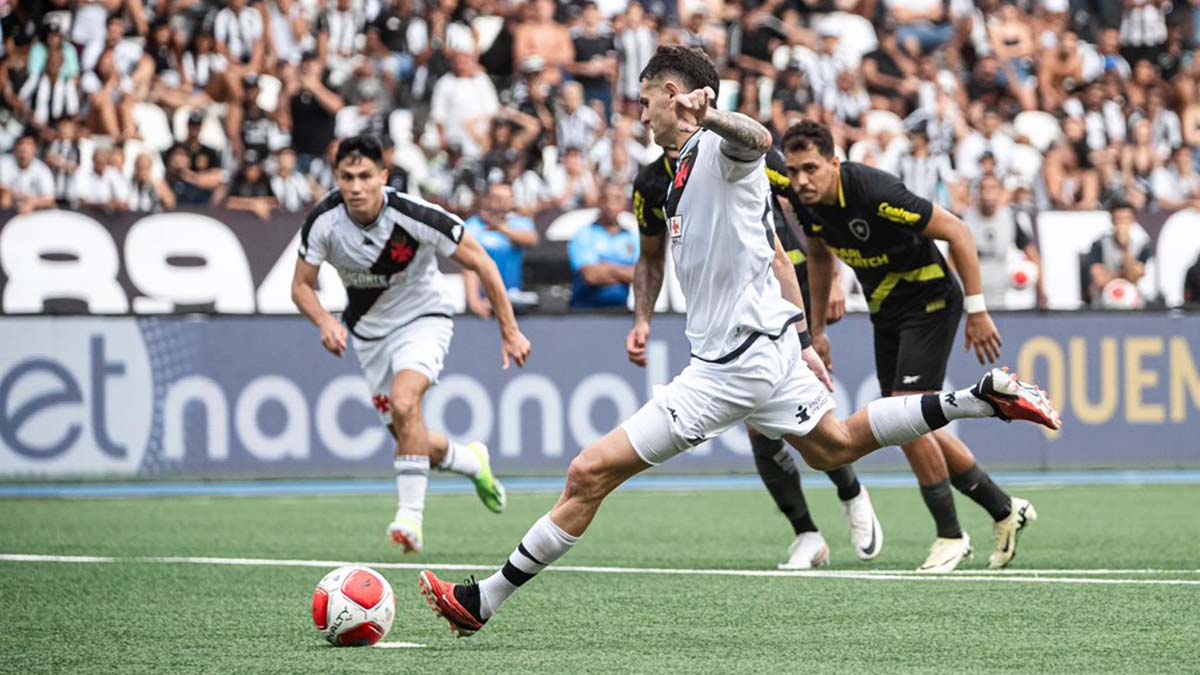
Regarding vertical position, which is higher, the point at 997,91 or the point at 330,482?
the point at 997,91

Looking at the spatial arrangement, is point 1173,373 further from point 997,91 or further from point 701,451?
point 997,91

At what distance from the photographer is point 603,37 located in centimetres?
2198

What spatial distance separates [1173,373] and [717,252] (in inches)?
447

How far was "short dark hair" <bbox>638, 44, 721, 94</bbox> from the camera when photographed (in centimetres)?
697

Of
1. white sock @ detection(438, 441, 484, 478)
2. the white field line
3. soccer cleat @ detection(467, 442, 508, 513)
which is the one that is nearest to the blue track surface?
soccer cleat @ detection(467, 442, 508, 513)

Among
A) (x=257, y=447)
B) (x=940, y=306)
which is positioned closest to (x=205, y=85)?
(x=257, y=447)

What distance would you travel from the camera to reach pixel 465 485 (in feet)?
58.2

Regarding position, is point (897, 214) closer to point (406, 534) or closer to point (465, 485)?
point (406, 534)

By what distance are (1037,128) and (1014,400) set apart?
637 inches

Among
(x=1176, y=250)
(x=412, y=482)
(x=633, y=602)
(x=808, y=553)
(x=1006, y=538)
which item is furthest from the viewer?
(x=1176, y=250)

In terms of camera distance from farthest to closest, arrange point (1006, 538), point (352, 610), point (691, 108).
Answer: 1. point (1006, 538)
2. point (352, 610)
3. point (691, 108)

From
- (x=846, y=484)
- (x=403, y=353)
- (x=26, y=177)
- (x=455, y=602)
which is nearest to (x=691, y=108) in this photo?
(x=455, y=602)

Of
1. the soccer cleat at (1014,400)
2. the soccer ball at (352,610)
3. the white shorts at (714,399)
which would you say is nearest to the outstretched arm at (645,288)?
the white shorts at (714,399)

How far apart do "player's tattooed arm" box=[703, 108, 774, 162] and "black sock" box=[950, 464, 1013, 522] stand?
3.72 metres
